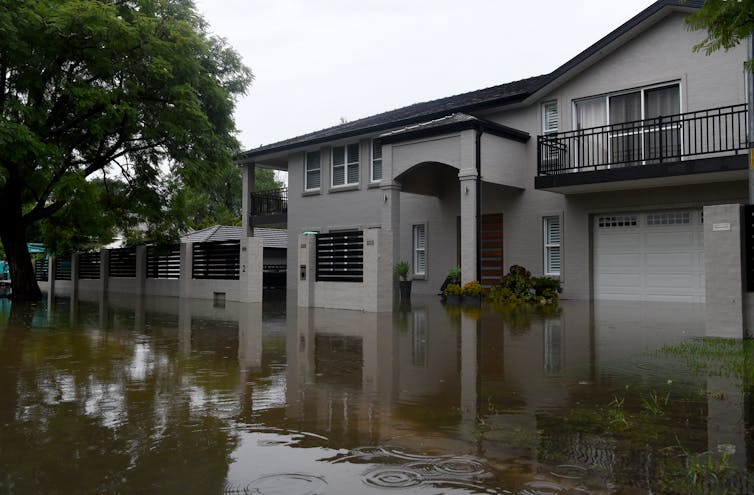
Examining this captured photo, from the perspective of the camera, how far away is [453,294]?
17.0m

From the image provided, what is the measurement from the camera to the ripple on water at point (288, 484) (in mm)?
3322

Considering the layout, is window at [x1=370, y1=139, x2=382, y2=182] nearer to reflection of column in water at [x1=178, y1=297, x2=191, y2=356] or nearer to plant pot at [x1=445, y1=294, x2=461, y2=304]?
plant pot at [x1=445, y1=294, x2=461, y2=304]

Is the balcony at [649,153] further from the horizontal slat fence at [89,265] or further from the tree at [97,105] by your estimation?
the horizontal slat fence at [89,265]

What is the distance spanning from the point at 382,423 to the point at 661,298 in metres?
15.3

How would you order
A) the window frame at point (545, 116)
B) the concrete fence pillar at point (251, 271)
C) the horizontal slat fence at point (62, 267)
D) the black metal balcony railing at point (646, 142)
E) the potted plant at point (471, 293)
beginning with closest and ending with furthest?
the black metal balcony railing at point (646, 142) < the potted plant at point (471, 293) < the concrete fence pillar at point (251, 271) < the window frame at point (545, 116) < the horizontal slat fence at point (62, 267)

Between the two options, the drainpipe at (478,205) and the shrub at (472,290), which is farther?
the drainpipe at (478,205)

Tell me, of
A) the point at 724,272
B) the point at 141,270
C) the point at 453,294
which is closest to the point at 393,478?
the point at 724,272

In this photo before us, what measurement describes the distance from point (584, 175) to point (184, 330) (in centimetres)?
1147

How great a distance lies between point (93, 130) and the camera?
17.6m

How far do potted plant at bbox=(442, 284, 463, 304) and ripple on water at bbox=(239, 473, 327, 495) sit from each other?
44.6 ft

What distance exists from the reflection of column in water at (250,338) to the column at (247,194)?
13.3 meters

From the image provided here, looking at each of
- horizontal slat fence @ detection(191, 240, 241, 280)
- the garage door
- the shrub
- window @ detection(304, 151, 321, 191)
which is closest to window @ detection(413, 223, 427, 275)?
window @ detection(304, 151, 321, 191)

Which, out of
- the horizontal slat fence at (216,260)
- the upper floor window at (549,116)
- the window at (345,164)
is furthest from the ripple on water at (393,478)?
the window at (345,164)

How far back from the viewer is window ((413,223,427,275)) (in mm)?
23163
